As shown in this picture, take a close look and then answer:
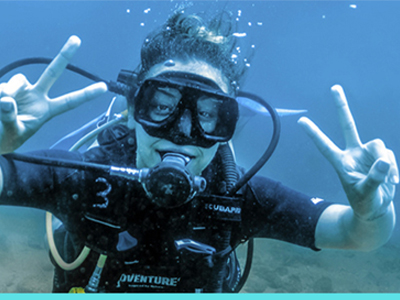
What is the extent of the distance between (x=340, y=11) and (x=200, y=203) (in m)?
29.7

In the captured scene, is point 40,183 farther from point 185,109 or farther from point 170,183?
point 185,109

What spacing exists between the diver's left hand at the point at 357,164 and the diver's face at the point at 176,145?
0.67 m

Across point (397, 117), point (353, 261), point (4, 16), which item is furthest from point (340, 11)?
point (4, 16)

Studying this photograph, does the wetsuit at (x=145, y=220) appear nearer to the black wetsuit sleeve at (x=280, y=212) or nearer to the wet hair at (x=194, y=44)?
the black wetsuit sleeve at (x=280, y=212)

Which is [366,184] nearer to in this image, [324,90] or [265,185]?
[265,185]

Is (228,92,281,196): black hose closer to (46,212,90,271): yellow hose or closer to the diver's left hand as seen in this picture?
the diver's left hand

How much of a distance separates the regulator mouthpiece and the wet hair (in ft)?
2.81

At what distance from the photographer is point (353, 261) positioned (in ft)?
28.5

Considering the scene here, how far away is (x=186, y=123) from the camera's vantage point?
6.87ft

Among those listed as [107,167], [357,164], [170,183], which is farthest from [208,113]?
[357,164]

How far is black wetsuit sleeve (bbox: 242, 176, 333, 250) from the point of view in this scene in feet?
7.58

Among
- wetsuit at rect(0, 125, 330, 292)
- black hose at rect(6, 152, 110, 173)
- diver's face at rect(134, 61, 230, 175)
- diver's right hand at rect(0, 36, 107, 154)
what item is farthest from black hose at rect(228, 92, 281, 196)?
diver's right hand at rect(0, 36, 107, 154)

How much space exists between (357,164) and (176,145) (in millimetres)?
1079

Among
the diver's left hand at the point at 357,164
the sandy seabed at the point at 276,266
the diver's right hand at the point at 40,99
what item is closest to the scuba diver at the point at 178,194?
the diver's left hand at the point at 357,164
